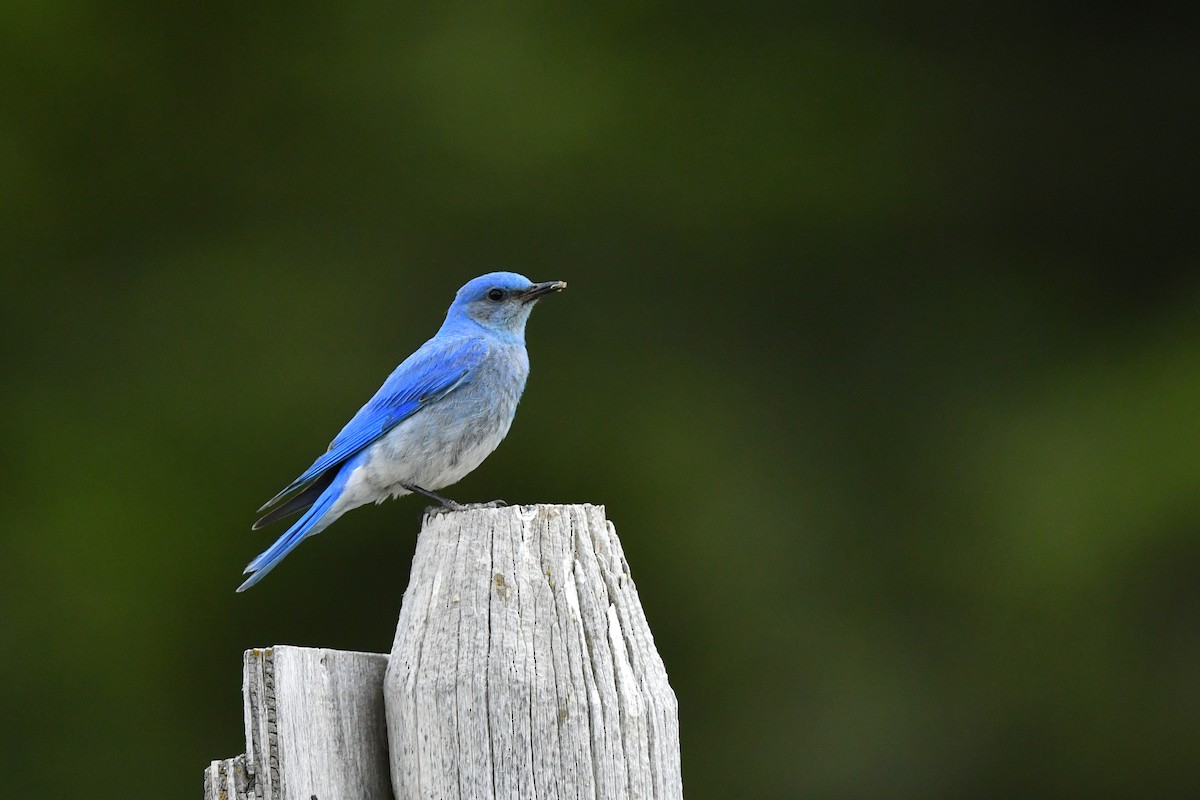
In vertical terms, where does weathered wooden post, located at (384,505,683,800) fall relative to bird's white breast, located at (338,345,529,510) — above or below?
below

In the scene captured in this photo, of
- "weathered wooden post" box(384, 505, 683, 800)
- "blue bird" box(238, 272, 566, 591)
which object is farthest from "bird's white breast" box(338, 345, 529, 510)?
"weathered wooden post" box(384, 505, 683, 800)

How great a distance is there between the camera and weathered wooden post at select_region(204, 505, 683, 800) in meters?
2.07

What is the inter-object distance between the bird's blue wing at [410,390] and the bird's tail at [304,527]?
0.06 metres

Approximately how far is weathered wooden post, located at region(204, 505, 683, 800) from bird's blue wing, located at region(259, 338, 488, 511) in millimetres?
2059

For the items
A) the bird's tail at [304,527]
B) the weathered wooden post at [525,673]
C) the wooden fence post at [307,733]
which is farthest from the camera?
the bird's tail at [304,527]

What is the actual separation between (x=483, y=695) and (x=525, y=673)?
2.7 inches

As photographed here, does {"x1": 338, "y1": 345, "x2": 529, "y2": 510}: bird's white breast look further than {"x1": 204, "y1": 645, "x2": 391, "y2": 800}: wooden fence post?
Yes

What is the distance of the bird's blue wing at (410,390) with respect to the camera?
4438mm

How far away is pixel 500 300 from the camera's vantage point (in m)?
4.95

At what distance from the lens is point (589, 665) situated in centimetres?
223

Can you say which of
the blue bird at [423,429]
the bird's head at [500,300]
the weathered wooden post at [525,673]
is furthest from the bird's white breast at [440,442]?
the weathered wooden post at [525,673]

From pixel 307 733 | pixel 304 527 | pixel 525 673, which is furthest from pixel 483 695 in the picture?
pixel 304 527

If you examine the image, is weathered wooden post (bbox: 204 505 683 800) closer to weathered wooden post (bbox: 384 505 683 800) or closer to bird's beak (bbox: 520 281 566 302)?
weathered wooden post (bbox: 384 505 683 800)

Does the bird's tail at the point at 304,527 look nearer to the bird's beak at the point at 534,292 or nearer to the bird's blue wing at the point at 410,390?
the bird's blue wing at the point at 410,390
